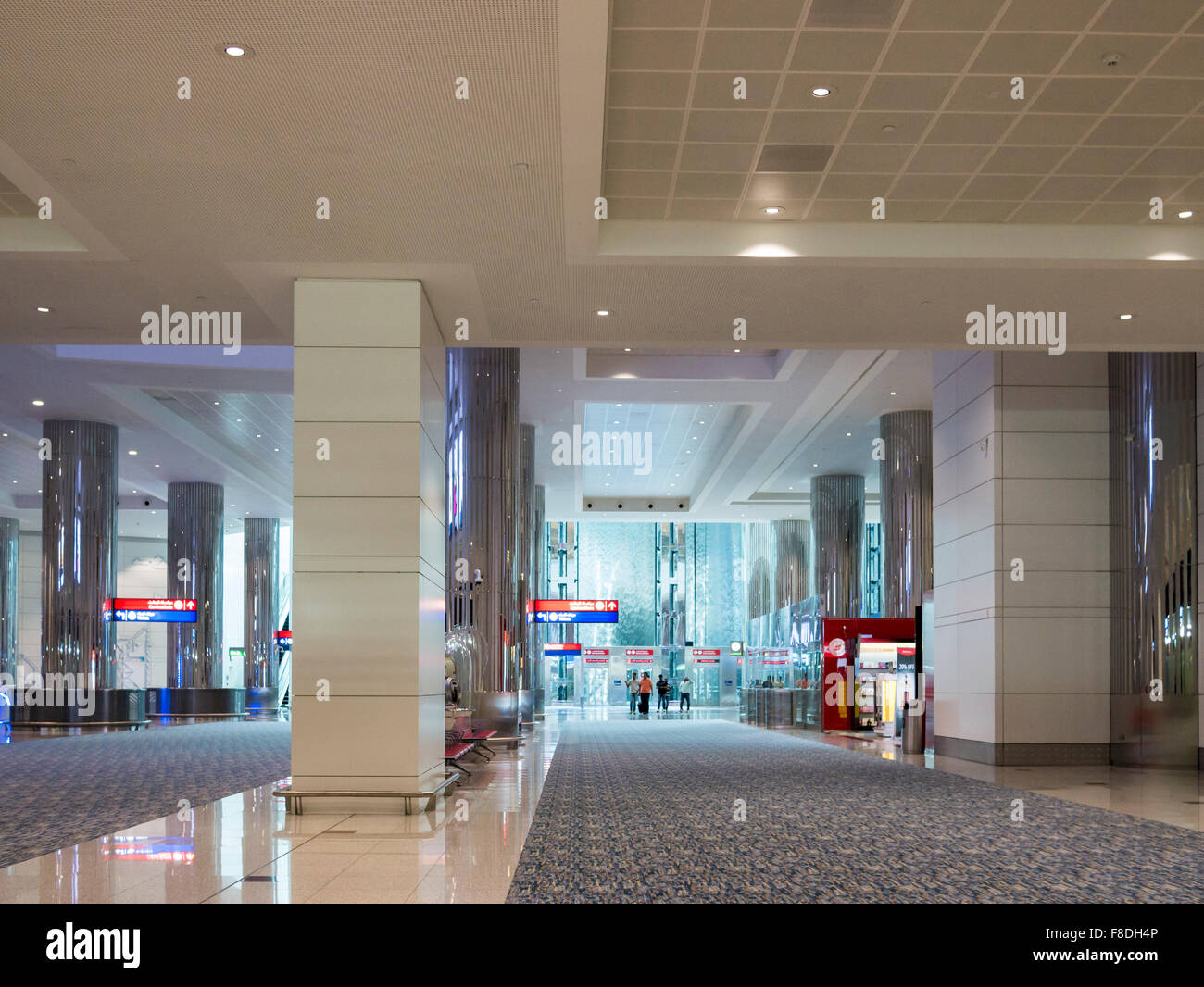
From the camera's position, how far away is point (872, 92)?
8.11 meters

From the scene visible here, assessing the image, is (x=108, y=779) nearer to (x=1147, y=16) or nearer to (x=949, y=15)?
(x=949, y=15)

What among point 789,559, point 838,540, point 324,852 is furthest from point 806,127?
point 789,559

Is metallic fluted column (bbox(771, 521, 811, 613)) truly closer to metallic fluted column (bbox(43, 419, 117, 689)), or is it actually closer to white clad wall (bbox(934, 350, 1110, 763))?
metallic fluted column (bbox(43, 419, 117, 689))

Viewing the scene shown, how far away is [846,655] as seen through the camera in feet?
85.0

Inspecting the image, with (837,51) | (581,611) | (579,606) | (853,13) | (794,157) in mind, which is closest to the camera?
(853,13)

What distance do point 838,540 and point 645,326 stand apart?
22.1 meters

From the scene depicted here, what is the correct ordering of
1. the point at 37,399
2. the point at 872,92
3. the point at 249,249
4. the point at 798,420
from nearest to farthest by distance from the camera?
the point at 872,92 < the point at 249,249 < the point at 37,399 < the point at 798,420

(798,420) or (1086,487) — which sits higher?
(798,420)

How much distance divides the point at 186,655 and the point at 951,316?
102 ft

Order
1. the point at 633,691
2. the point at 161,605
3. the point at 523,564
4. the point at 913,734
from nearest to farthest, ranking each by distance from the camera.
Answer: the point at 913,734 < the point at 523,564 < the point at 161,605 < the point at 633,691

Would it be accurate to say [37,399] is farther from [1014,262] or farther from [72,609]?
[1014,262]

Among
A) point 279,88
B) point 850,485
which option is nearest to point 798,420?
point 850,485

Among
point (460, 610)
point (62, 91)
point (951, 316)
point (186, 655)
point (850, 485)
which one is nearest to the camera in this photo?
point (62, 91)

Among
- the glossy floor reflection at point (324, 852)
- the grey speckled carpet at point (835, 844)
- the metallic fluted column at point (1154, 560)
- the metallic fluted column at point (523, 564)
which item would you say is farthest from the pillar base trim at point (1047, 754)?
the metallic fluted column at point (523, 564)
